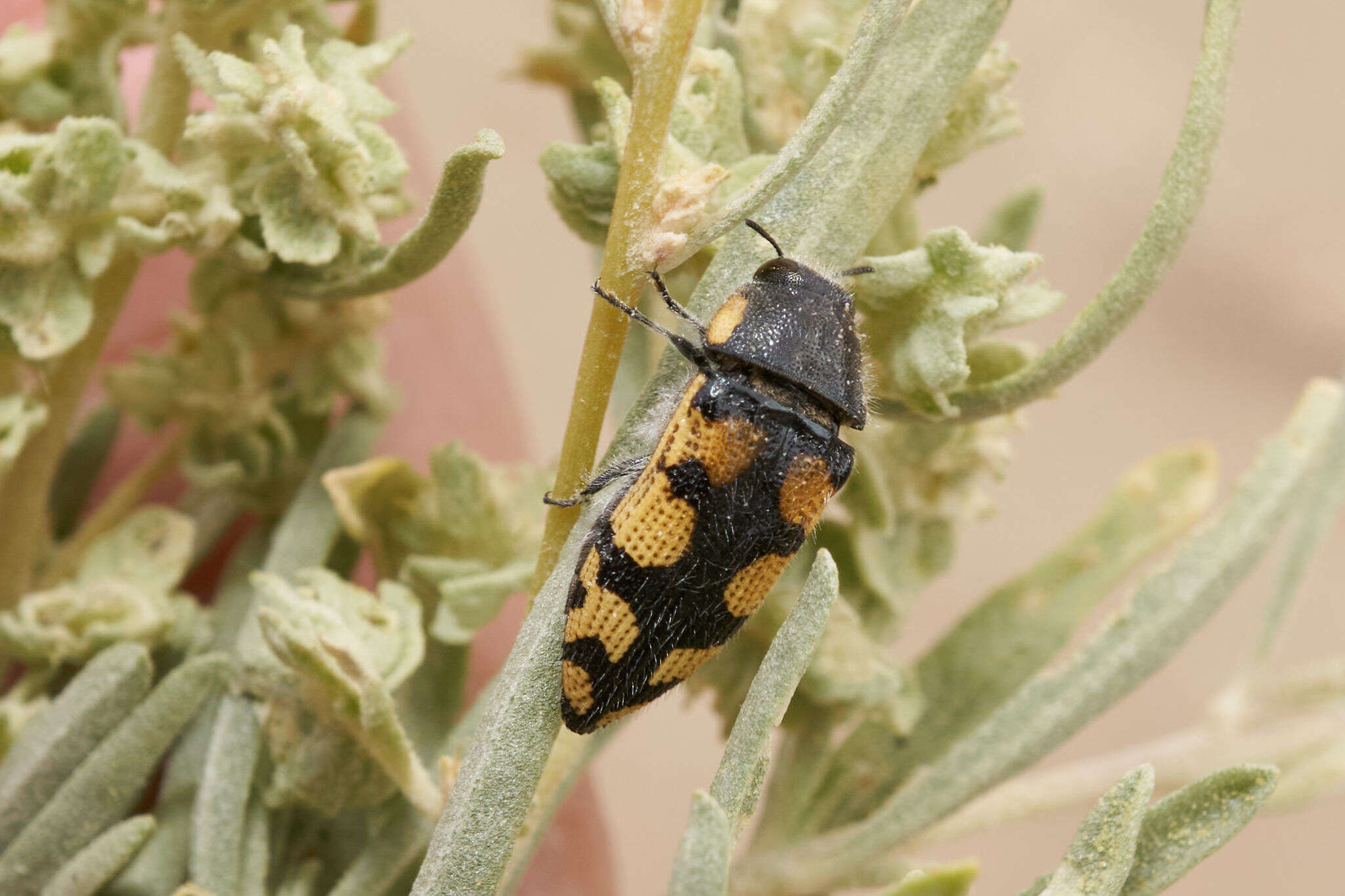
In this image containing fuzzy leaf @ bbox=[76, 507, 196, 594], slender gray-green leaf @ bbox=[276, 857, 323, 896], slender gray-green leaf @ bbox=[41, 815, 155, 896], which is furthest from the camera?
fuzzy leaf @ bbox=[76, 507, 196, 594]

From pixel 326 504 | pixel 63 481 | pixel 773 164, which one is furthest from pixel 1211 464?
pixel 63 481

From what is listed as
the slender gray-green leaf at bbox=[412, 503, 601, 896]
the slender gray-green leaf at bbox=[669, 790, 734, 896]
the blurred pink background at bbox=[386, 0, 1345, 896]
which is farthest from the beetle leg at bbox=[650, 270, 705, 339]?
the blurred pink background at bbox=[386, 0, 1345, 896]

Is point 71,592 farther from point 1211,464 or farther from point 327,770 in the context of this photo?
point 1211,464

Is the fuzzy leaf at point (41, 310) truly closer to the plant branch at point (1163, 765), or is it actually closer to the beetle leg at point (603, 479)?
the beetle leg at point (603, 479)

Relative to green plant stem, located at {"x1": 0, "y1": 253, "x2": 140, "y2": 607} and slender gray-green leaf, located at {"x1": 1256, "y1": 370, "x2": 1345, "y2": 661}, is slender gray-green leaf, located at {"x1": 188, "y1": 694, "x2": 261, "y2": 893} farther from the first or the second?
slender gray-green leaf, located at {"x1": 1256, "y1": 370, "x2": 1345, "y2": 661}

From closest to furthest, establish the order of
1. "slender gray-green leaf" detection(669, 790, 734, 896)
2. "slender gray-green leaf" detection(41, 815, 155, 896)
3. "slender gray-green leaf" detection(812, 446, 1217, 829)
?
"slender gray-green leaf" detection(669, 790, 734, 896) < "slender gray-green leaf" detection(41, 815, 155, 896) < "slender gray-green leaf" detection(812, 446, 1217, 829)

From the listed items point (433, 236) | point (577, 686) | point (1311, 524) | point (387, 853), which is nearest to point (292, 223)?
point (433, 236)
